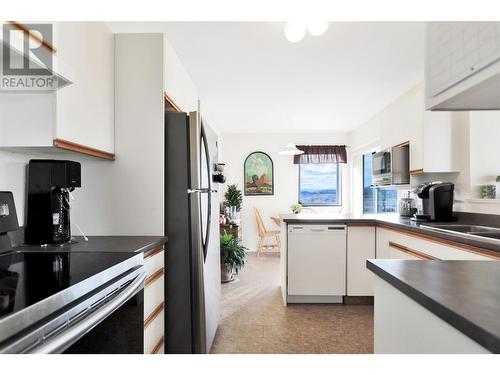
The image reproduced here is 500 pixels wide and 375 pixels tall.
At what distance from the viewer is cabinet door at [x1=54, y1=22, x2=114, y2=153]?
1425mm

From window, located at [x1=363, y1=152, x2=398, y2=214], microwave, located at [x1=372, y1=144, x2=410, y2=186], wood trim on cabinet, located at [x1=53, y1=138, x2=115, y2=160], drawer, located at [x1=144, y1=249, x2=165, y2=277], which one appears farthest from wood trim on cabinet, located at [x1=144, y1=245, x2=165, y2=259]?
window, located at [x1=363, y1=152, x2=398, y2=214]

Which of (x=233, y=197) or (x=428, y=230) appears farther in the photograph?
(x=233, y=197)

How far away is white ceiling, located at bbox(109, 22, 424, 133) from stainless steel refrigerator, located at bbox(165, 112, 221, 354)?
0.96 meters

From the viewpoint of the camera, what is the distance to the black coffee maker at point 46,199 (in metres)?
1.61

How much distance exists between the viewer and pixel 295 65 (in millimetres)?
3131

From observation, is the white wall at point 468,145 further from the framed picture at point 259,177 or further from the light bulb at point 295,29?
the framed picture at point 259,177

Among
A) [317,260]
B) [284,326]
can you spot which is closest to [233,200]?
[317,260]

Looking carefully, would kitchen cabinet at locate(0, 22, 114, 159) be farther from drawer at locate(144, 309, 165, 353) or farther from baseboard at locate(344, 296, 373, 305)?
baseboard at locate(344, 296, 373, 305)

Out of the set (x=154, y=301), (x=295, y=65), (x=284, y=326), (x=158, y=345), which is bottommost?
(x=284, y=326)

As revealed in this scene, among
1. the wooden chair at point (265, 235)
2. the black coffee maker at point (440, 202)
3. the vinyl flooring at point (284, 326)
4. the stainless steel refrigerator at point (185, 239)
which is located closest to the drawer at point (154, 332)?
the stainless steel refrigerator at point (185, 239)

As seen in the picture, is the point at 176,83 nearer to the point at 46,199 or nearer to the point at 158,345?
the point at 46,199

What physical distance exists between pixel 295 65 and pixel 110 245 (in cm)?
241

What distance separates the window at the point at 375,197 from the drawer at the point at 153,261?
416 centimetres
